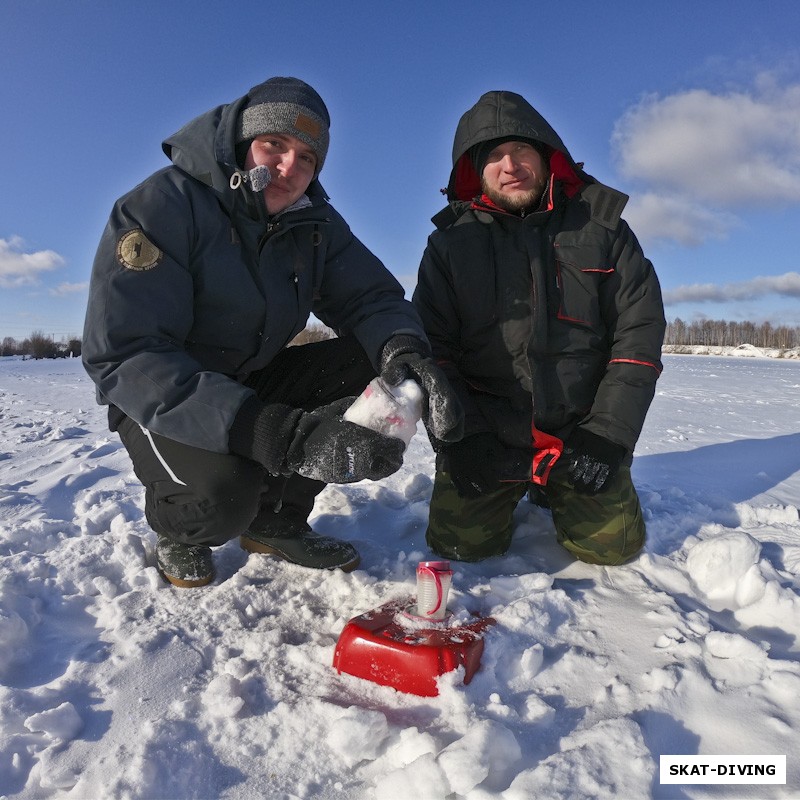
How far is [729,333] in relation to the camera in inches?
2694

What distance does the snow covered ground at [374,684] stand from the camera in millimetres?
1208

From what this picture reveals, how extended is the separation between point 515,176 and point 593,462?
1207 millimetres

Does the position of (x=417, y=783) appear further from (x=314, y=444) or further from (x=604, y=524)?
(x=604, y=524)

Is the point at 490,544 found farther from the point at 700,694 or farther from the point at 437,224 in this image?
the point at 437,224

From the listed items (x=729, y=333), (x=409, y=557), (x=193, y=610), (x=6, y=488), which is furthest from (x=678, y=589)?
(x=729, y=333)

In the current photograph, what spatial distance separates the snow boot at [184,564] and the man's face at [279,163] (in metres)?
1.18

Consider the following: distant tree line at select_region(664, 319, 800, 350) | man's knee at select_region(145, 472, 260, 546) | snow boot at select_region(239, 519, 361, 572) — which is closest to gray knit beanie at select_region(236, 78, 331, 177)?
man's knee at select_region(145, 472, 260, 546)

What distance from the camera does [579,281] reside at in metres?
2.42

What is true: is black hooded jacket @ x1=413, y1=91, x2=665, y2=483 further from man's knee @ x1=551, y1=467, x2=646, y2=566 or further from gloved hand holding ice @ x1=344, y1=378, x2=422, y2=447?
gloved hand holding ice @ x1=344, y1=378, x2=422, y2=447

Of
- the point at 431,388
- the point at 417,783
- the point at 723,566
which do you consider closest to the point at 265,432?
the point at 431,388

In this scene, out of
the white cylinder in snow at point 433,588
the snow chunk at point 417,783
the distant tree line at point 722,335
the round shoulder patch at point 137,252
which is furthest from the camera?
the distant tree line at point 722,335

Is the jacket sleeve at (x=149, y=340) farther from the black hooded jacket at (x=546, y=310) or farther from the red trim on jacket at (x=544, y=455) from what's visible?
the red trim on jacket at (x=544, y=455)

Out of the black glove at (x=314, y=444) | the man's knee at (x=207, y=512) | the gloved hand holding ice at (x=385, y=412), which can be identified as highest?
the gloved hand holding ice at (x=385, y=412)

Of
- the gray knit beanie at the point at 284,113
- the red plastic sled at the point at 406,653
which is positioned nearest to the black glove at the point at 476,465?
the red plastic sled at the point at 406,653
